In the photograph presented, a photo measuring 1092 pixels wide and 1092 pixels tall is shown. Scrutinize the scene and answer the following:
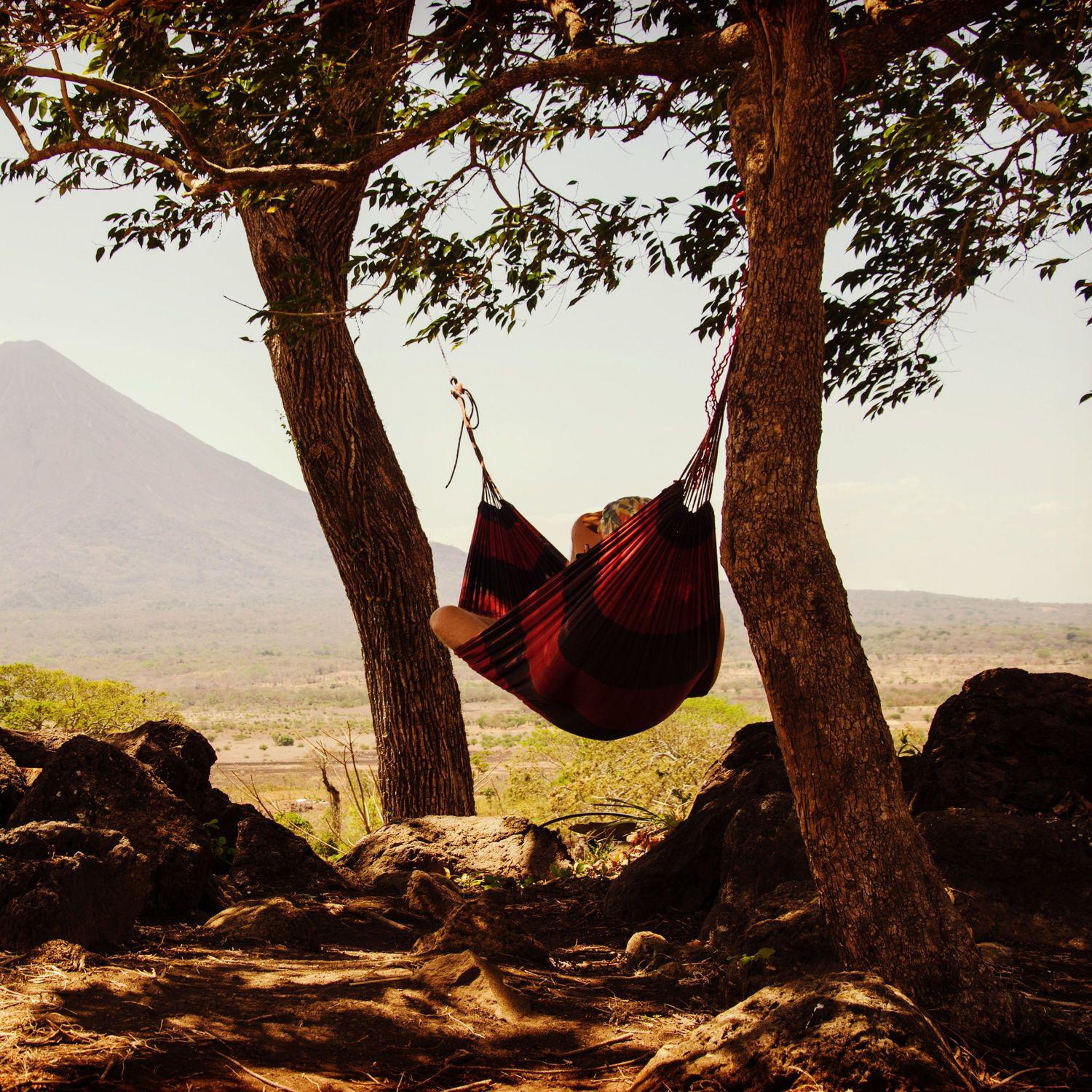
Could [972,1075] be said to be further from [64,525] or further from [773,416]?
[64,525]

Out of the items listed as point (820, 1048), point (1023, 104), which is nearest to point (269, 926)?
point (820, 1048)

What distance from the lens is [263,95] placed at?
3.25 meters

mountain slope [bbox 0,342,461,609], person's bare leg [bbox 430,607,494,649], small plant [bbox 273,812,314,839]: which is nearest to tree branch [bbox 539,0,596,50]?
person's bare leg [bbox 430,607,494,649]

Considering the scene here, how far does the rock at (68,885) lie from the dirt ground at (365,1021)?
87mm

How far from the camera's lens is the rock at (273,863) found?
2.96 m

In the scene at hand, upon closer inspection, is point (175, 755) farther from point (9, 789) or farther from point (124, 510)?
point (124, 510)

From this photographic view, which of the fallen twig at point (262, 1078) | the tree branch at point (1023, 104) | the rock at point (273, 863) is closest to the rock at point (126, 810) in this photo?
the rock at point (273, 863)

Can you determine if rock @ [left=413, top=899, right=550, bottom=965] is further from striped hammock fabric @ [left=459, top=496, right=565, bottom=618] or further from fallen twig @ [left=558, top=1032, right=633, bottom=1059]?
striped hammock fabric @ [left=459, top=496, right=565, bottom=618]

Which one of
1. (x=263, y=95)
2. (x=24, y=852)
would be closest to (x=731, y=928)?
(x=24, y=852)

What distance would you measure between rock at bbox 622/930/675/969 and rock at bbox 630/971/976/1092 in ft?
2.79

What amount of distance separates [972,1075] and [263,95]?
326 centimetres

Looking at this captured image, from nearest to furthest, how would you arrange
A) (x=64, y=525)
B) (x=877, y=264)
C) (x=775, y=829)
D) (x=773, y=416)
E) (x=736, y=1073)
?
(x=736, y=1073)
(x=773, y=416)
(x=775, y=829)
(x=877, y=264)
(x=64, y=525)

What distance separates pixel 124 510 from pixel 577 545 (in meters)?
128

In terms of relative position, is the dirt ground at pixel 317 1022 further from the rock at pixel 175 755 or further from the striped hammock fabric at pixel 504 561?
the striped hammock fabric at pixel 504 561
